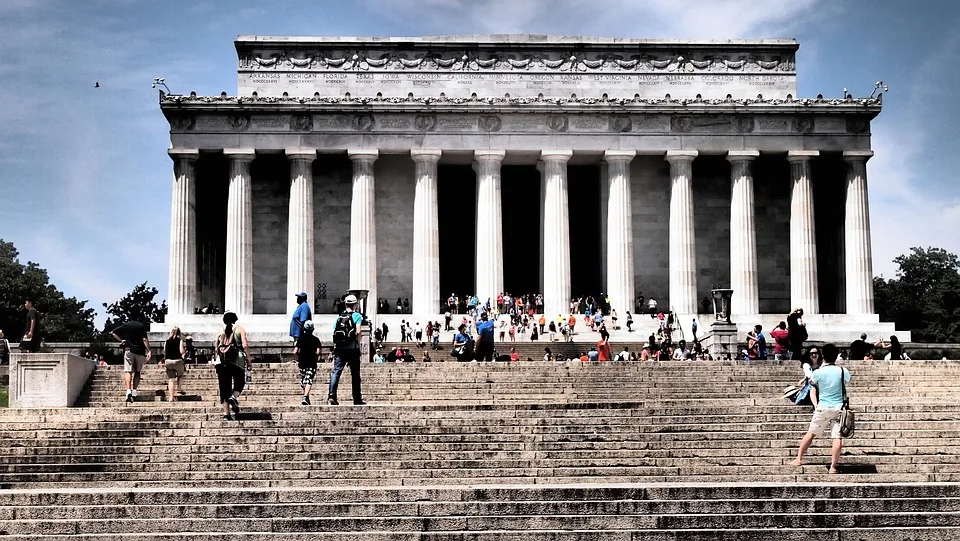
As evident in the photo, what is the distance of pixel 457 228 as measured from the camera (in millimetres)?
70188

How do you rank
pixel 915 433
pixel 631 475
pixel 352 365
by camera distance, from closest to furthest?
pixel 631 475 < pixel 915 433 < pixel 352 365

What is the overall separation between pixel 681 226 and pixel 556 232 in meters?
5.98

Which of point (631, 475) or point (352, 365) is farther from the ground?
point (352, 365)

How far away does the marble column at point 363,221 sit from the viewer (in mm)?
61438

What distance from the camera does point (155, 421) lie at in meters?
25.0

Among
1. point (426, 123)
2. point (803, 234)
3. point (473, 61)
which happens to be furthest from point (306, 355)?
point (803, 234)

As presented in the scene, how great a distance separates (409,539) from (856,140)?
163 feet

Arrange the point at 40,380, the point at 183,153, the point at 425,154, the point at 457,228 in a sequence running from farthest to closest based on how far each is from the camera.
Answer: the point at 457,228 < the point at 425,154 < the point at 183,153 < the point at 40,380

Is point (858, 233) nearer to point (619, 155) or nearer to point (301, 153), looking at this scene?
point (619, 155)

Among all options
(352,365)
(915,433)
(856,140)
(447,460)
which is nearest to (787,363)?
(915,433)

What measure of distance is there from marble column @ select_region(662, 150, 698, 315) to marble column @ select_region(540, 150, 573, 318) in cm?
503

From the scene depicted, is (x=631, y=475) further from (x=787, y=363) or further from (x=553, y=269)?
(x=553, y=269)

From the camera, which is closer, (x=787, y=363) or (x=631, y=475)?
(x=631, y=475)

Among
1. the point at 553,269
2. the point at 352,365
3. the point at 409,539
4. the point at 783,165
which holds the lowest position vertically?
the point at 409,539
